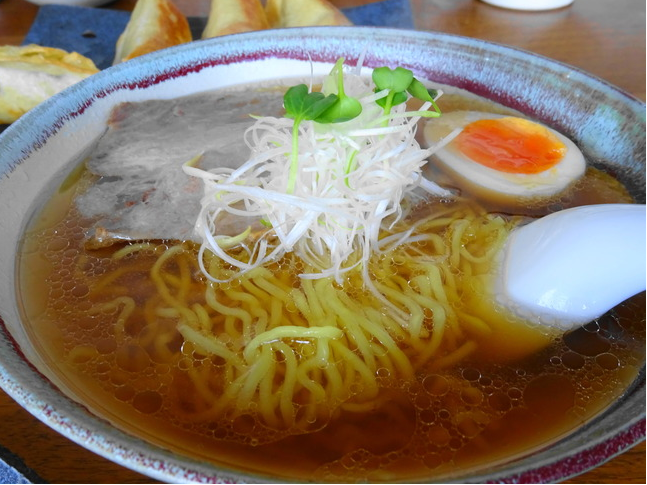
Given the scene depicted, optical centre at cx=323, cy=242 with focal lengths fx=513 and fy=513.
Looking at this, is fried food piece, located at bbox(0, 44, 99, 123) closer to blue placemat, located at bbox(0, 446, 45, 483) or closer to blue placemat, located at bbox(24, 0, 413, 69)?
blue placemat, located at bbox(24, 0, 413, 69)

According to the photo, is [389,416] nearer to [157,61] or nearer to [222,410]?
[222,410]

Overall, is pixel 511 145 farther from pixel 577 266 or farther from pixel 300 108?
pixel 300 108

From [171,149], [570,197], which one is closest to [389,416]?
[570,197]

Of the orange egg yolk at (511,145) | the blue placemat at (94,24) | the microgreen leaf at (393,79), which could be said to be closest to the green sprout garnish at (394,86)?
the microgreen leaf at (393,79)

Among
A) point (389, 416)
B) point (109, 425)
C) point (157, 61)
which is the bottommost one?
point (389, 416)

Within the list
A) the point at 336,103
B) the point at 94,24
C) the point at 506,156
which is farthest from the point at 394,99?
the point at 94,24
